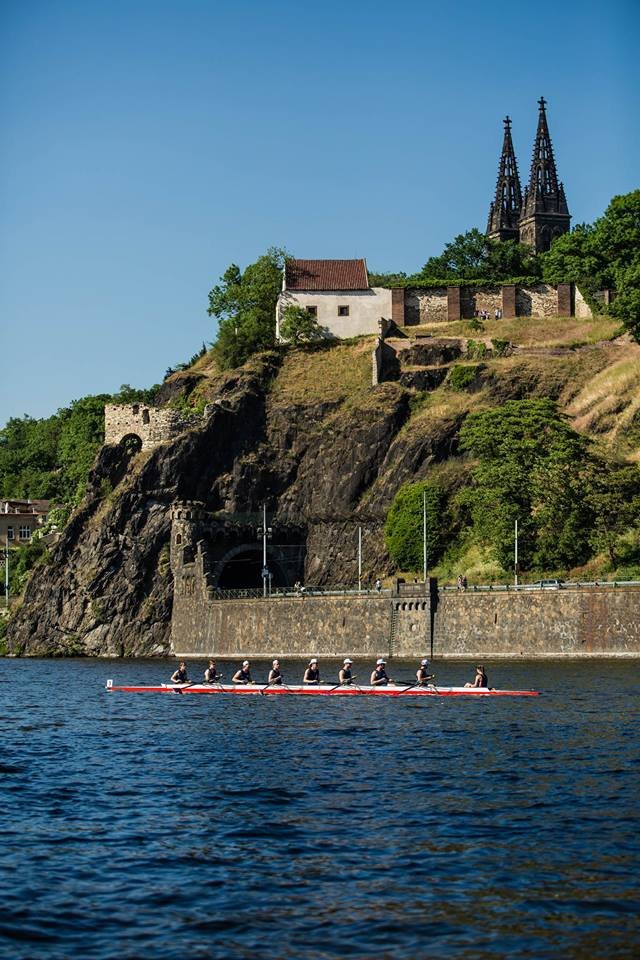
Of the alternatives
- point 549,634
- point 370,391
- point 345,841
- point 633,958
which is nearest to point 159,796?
point 345,841

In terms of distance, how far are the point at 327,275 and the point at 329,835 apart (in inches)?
5226

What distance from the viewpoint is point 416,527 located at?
413 ft

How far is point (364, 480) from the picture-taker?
140 meters

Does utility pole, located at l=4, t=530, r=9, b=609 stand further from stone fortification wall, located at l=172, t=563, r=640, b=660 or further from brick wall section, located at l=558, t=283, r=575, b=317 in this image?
brick wall section, located at l=558, t=283, r=575, b=317

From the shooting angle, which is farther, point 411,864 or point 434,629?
point 434,629

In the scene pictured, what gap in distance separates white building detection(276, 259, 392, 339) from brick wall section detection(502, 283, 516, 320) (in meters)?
13.1

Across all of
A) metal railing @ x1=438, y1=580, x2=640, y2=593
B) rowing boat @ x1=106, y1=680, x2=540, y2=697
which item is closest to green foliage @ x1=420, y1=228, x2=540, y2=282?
metal railing @ x1=438, y1=580, x2=640, y2=593

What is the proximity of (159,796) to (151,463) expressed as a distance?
98.4 m

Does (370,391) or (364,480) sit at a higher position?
(370,391)

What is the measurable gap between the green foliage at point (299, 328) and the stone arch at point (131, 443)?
2317cm

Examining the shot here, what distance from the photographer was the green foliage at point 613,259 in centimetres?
13188

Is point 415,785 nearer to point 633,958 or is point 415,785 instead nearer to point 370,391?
point 633,958

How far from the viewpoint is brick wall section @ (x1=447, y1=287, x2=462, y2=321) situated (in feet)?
541

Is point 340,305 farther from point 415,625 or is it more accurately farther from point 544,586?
point 544,586
